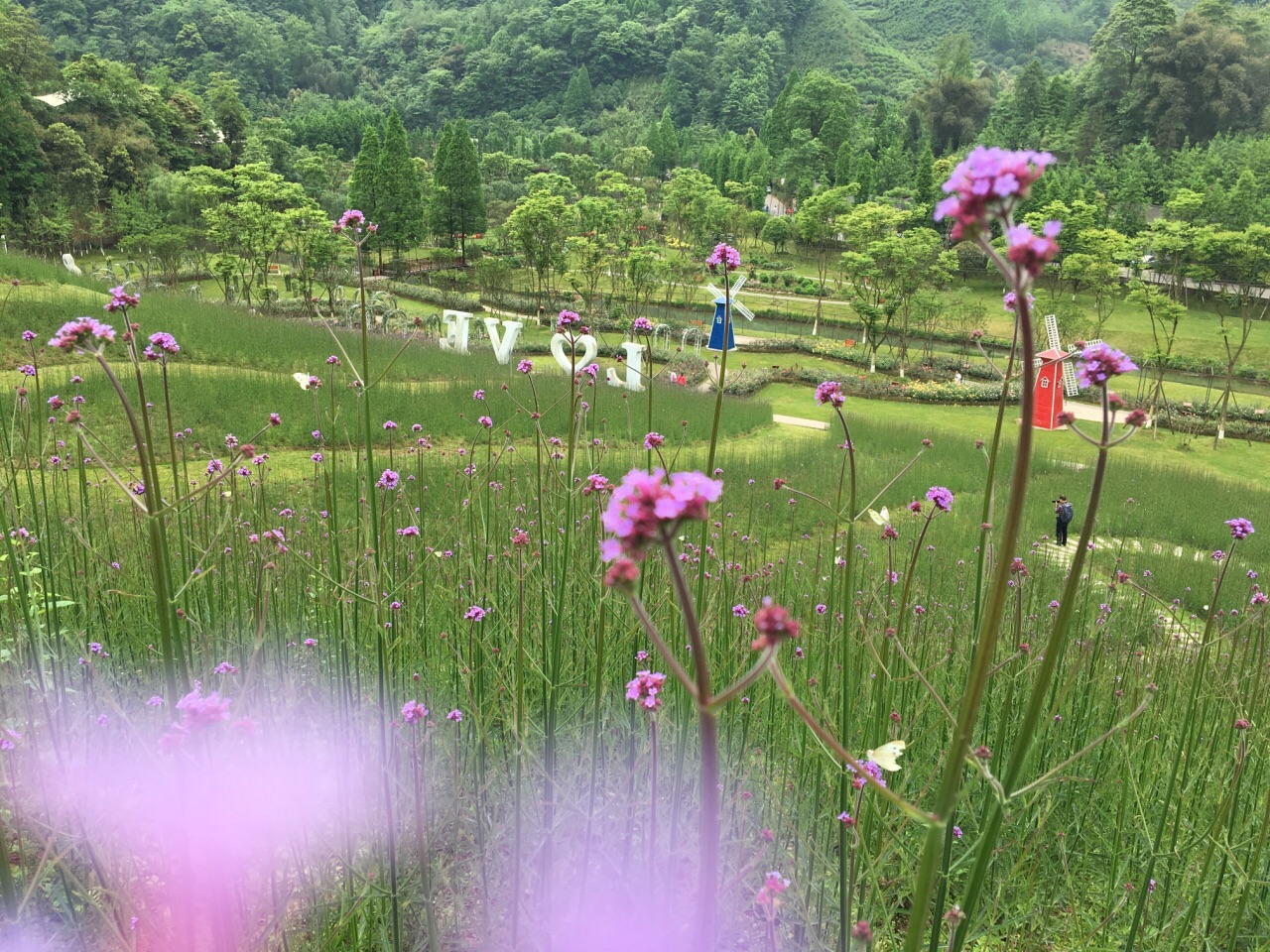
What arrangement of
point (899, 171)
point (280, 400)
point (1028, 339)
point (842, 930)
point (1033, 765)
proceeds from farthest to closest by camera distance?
point (899, 171) < point (280, 400) < point (1033, 765) < point (842, 930) < point (1028, 339)

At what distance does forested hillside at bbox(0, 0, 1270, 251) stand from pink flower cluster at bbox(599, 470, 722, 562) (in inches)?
1201

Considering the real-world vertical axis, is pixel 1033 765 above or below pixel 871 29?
below

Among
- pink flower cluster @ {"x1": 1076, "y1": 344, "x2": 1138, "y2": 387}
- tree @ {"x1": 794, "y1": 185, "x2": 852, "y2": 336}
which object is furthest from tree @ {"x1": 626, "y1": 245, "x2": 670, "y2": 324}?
pink flower cluster @ {"x1": 1076, "y1": 344, "x2": 1138, "y2": 387}

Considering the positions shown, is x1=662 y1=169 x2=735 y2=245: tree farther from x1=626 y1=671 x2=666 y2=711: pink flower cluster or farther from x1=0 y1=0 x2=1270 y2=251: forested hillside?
x1=626 y1=671 x2=666 y2=711: pink flower cluster

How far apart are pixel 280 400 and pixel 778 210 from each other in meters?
44.1

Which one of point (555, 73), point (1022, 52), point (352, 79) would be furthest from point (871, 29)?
point (352, 79)

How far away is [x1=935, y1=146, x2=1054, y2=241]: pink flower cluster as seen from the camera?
62cm

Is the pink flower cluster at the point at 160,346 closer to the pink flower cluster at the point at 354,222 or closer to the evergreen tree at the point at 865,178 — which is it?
the pink flower cluster at the point at 354,222

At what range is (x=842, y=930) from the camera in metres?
1.36

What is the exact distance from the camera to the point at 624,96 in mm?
81250

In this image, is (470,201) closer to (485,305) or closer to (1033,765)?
(485,305)

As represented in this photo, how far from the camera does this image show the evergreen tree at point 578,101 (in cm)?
7682

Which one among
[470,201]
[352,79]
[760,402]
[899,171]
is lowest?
[760,402]

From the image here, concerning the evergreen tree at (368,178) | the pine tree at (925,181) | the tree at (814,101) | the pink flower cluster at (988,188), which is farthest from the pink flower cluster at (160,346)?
the tree at (814,101)
